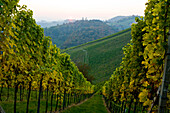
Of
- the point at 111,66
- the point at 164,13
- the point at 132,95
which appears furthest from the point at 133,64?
the point at 111,66

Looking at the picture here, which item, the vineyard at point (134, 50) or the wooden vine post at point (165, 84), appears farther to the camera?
the vineyard at point (134, 50)

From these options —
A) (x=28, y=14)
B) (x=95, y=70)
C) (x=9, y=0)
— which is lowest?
(x=95, y=70)

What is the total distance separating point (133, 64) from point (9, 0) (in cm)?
878

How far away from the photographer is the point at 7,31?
6156 millimetres

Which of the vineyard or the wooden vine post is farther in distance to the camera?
the vineyard

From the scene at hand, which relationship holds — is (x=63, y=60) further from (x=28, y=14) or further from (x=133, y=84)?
(x=133, y=84)

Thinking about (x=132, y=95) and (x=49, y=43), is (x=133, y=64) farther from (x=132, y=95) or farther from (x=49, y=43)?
(x=49, y=43)

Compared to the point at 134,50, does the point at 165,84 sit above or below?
below

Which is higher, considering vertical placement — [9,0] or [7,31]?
[9,0]

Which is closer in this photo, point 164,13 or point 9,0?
point 164,13

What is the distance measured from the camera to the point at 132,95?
35.7ft

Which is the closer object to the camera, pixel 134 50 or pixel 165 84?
pixel 165 84

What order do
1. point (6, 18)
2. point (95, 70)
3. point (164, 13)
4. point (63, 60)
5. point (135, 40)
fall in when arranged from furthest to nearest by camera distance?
point (95, 70), point (63, 60), point (135, 40), point (6, 18), point (164, 13)

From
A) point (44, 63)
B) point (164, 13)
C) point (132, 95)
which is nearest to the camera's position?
point (164, 13)
